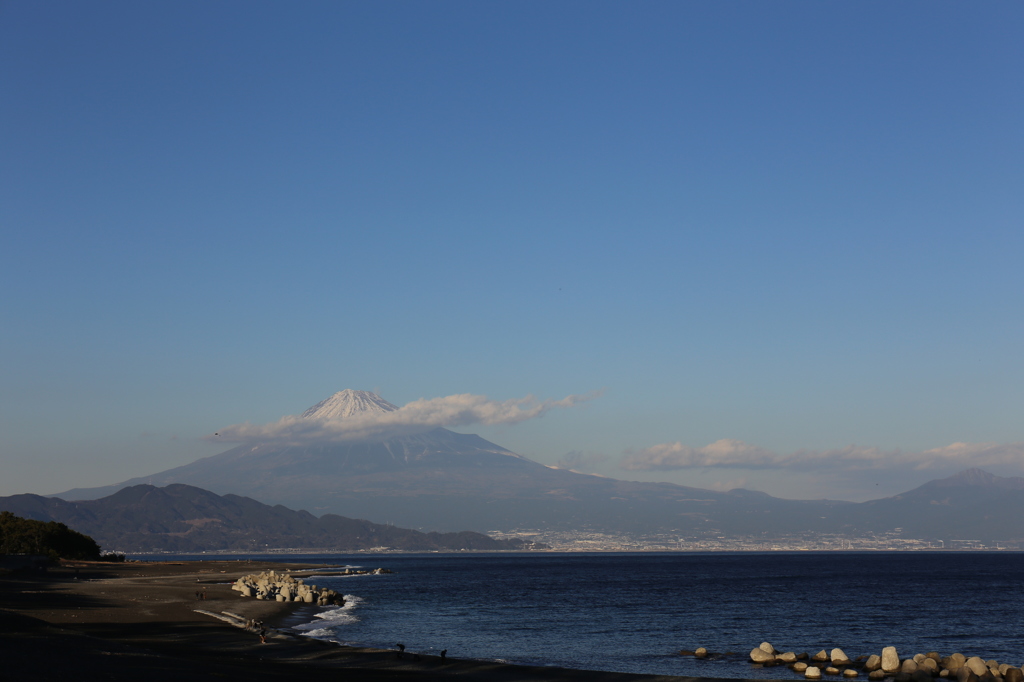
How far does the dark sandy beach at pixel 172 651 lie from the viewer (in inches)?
1034

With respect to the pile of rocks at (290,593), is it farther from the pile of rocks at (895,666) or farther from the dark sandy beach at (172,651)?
the pile of rocks at (895,666)

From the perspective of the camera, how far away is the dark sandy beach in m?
26.3

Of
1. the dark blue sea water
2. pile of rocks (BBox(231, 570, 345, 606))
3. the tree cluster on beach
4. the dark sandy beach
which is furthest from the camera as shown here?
the tree cluster on beach

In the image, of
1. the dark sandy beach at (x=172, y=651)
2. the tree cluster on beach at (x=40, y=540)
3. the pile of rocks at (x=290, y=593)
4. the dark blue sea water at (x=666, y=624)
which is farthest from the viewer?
the tree cluster on beach at (x=40, y=540)

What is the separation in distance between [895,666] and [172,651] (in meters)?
33.5

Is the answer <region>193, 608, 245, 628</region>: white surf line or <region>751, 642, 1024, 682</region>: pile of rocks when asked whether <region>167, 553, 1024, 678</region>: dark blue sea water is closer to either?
<region>751, 642, 1024, 682</region>: pile of rocks

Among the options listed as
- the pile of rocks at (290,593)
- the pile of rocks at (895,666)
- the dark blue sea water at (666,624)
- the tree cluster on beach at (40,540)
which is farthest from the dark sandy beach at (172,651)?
the tree cluster on beach at (40,540)

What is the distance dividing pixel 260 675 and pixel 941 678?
1210 inches

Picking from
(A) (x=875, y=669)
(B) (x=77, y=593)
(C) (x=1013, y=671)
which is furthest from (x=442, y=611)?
(C) (x=1013, y=671)

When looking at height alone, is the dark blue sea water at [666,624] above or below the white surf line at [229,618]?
below

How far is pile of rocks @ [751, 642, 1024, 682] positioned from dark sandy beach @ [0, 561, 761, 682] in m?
9.39

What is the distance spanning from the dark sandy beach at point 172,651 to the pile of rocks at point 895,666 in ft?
30.8

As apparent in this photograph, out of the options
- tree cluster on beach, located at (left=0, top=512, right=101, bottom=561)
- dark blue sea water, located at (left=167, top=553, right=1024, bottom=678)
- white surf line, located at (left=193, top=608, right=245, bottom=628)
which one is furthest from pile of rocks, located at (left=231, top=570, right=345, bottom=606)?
tree cluster on beach, located at (left=0, top=512, right=101, bottom=561)

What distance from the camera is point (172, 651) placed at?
3572cm
